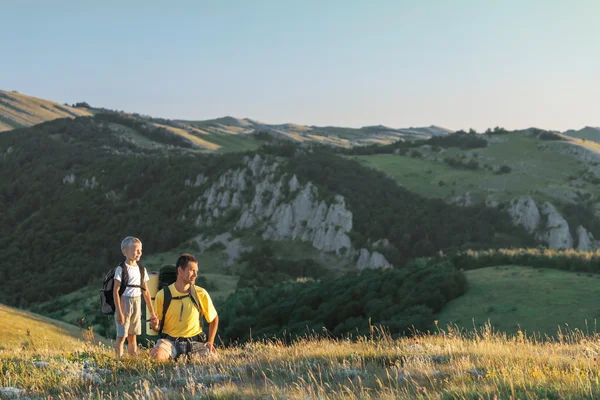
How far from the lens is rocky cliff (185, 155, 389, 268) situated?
54.2m

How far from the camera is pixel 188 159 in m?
79.2

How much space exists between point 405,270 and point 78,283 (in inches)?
1502

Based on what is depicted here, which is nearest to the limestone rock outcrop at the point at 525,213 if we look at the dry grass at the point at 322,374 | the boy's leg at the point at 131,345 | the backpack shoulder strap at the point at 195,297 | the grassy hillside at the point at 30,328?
the grassy hillside at the point at 30,328

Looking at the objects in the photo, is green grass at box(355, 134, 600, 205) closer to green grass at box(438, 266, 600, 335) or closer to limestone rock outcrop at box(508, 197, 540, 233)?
limestone rock outcrop at box(508, 197, 540, 233)

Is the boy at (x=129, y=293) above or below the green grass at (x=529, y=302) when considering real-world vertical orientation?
above

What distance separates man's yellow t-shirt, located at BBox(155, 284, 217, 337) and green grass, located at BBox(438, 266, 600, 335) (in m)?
14.5

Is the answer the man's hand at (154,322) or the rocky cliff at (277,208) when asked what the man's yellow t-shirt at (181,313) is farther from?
the rocky cliff at (277,208)

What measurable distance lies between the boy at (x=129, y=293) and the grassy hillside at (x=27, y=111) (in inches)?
6560

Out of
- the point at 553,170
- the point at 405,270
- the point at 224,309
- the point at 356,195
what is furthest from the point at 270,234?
the point at 553,170

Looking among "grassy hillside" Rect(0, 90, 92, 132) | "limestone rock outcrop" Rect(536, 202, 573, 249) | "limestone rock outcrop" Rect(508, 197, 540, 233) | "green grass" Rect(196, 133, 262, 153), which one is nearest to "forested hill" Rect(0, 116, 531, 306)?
"limestone rock outcrop" Rect(508, 197, 540, 233)

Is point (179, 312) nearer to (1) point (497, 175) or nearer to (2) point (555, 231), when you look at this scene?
(2) point (555, 231)

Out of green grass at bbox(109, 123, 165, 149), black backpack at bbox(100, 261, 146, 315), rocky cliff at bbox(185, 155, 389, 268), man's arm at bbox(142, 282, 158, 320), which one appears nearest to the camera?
man's arm at bbox(142, 282, 158, 320)

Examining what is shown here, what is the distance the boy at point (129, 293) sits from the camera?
26.2 feet

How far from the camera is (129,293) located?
8141 mm
